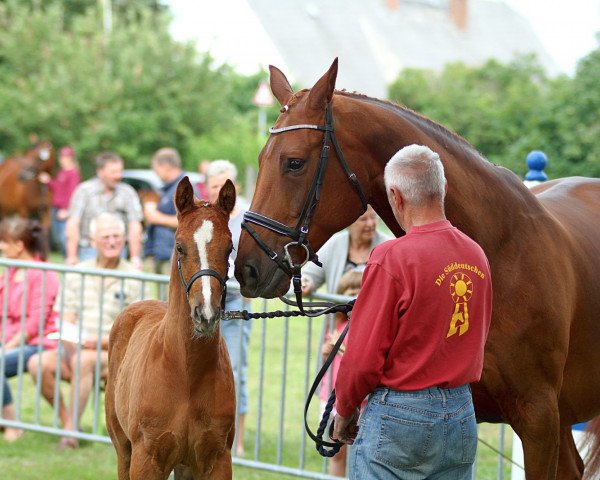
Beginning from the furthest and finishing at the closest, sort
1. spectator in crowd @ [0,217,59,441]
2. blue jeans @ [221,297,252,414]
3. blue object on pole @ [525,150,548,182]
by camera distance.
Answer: spectator in crowd @ [0,217,59,441]
blue jeans @ [221,297,252,414]
blue object on pole @ [525,150,548,182]

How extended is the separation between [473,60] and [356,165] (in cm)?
5235

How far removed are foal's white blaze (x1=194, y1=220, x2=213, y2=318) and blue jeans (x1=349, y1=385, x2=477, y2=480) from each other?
113cm

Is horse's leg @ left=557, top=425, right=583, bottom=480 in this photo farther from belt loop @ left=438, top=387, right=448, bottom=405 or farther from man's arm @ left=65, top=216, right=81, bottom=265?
man's arm @ left=65, top=216, right=81, bottom=265

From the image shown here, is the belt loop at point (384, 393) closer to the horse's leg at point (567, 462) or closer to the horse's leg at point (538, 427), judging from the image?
the horse's leg at point (538, 427)

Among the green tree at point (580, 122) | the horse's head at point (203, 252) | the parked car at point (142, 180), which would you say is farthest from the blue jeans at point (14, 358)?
the parked car at point (142, 180)

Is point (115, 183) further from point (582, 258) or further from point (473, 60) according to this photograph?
point (473, 60)

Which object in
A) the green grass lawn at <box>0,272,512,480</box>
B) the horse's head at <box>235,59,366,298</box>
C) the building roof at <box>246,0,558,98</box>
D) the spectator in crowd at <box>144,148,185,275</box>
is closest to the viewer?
the horse's head at <box>235,59,366,298</box>

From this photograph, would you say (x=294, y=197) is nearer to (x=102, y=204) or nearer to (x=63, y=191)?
(x=102, y=204)

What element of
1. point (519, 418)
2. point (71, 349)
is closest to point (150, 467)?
point (519, 418)

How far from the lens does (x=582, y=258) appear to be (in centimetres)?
435

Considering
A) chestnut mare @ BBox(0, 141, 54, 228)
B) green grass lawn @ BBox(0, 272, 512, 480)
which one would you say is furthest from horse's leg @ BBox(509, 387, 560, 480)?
chestnut mare @ BBox(0, 141, 54, 228)

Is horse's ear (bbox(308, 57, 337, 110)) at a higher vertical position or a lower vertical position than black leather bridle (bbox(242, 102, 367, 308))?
higher

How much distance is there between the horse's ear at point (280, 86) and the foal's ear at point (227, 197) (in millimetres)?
643

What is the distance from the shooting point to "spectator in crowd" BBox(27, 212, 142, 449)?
300 inches
